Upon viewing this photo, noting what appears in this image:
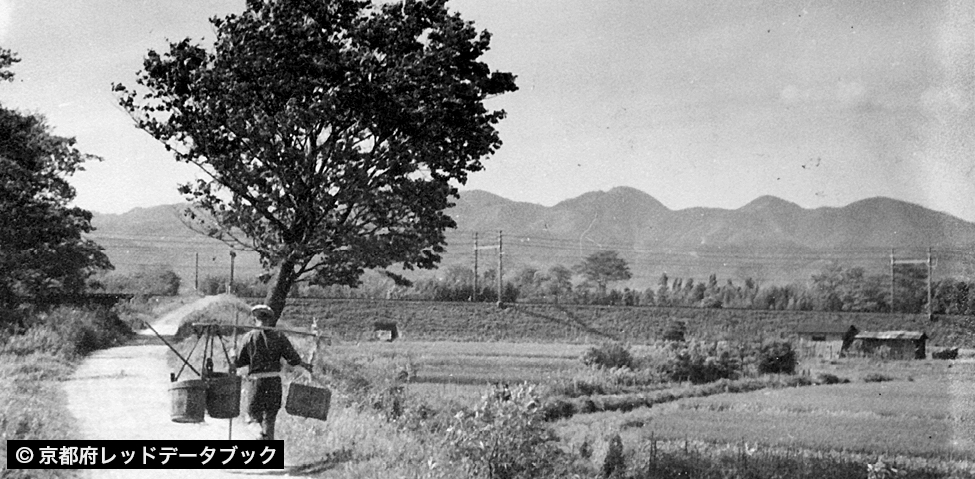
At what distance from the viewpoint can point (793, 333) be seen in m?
56.7

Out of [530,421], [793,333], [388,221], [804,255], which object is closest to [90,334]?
[388,221]

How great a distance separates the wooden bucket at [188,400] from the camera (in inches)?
439

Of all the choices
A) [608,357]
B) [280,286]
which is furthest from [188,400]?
[608,357]

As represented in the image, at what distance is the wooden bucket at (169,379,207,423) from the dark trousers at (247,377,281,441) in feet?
2.53

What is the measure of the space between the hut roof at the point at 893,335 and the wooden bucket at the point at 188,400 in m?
49.9

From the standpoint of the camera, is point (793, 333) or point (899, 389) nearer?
point (899, 389)

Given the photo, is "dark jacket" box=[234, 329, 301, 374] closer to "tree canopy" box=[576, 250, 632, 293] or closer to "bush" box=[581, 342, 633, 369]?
"bush" box=[581, 342, 633, 369]

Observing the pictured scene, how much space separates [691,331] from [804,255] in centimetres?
11231

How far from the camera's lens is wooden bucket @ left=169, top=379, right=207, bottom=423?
36.6ft

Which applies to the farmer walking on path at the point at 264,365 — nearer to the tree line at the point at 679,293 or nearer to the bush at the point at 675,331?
Result: the tree line at the point at 679,293

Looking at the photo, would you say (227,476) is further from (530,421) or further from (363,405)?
(363,405)

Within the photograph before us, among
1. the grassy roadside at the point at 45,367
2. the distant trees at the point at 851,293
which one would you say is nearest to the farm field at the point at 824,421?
the grassy roadside at the point at 45,367

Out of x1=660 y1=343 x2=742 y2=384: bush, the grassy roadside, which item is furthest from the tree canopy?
the grassy roadside

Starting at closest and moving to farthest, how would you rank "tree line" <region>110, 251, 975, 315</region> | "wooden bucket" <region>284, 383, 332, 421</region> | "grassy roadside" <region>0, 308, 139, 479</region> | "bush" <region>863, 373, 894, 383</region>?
"grassy roadside" <region>0, 308, 139, 479</region> → "wooden bucket" <region>284, 383, 332, 421</region> → "bush" <region>863, 373, 894, 383</region> → "tree line" <region>110, 251, 975, 315</region>
